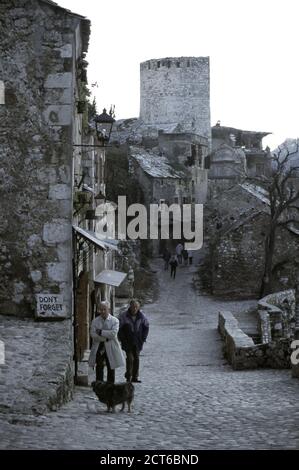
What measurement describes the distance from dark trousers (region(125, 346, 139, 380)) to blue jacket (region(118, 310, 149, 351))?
0.31 feet

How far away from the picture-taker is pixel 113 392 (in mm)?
10461

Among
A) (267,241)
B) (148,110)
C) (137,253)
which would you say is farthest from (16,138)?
(148,110)

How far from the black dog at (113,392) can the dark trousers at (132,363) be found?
9.20 ft

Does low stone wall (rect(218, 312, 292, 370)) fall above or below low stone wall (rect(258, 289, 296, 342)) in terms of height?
above

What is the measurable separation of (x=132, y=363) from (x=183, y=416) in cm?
340

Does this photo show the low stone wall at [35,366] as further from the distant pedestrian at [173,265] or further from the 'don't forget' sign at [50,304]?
the distant pedestrian at [173,265]

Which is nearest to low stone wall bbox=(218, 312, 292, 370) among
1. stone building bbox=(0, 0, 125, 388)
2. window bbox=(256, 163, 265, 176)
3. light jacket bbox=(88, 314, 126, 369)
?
stone building bbox=(0, 0, 125, 388)

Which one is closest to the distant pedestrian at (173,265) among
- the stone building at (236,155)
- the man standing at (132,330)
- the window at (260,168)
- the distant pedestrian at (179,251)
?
the distant pedestrian at (179,251)

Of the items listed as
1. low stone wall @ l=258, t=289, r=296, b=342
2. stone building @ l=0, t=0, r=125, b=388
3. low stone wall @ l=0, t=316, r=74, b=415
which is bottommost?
low stone wall @ l=258, t=289, r=296, b=342

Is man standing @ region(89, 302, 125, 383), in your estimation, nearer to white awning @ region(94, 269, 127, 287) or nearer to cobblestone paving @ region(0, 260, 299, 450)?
cobblestone paving @ region(0, 260, 299, 450)

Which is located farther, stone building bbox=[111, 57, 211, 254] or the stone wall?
stone building bbox=[111, 57, 211, 254]

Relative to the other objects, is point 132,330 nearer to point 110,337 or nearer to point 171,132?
point 110,337

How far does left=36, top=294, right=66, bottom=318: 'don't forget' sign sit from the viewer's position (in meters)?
13.2

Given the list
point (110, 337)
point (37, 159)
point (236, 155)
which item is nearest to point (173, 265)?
point (236, 155)
